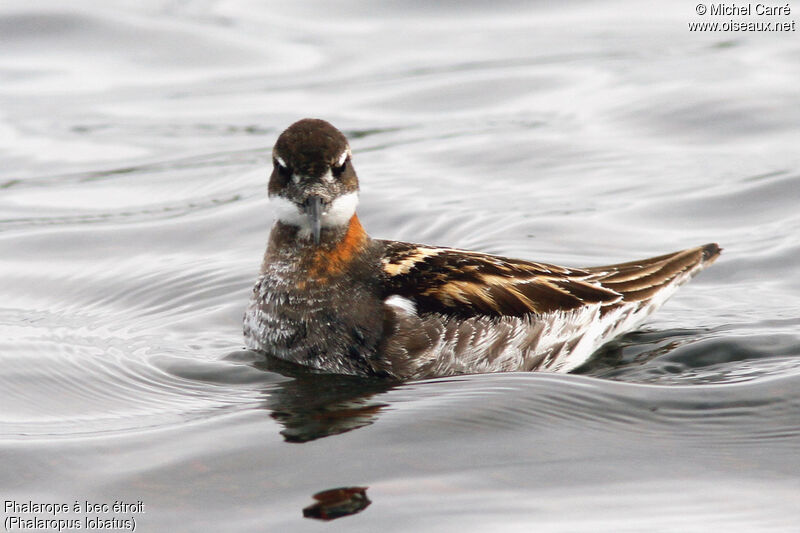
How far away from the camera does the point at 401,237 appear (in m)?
11.3

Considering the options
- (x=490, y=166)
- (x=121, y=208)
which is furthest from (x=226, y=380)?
(x=490, y=166)

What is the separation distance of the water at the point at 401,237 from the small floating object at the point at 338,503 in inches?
2.4

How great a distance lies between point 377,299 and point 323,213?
65 cm

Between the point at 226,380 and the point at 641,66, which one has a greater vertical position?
the point at 641,66

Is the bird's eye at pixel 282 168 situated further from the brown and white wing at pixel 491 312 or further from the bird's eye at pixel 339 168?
the brown and white wing at pixel 491 312

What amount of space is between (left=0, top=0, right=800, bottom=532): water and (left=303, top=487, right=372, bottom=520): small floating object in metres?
0.06

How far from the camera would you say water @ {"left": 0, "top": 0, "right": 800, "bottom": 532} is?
6.01 m

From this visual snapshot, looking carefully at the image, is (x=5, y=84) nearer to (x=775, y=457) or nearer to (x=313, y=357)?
(x=313, y=357)

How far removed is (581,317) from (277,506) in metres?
3.17

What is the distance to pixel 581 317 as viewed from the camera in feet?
26.9

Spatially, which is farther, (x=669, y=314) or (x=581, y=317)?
(x=669, y=314)

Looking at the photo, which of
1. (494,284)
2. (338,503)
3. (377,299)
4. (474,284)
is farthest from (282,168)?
(338,503)

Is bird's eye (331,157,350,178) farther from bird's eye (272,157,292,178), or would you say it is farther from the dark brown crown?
bird's eye (272,157,292,178)

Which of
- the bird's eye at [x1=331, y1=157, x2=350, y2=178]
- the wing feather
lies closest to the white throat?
the bird's eye at [x1=331, y1=157, x2=350, y2=178]
